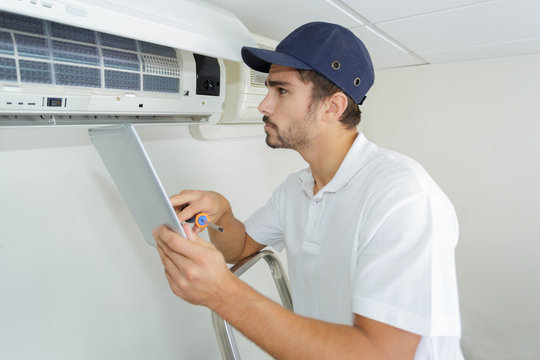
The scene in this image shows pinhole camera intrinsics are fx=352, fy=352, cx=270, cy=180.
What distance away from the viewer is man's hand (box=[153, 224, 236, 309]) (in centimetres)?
74

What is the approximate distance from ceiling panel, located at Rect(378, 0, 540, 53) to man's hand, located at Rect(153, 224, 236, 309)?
1.16 m

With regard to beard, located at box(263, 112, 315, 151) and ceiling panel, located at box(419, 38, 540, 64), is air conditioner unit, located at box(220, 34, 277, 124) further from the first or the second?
ceiling panel, located at box(419, 38, 540, 64)

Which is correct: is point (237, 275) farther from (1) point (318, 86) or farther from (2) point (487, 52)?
(2) point (487, 52)

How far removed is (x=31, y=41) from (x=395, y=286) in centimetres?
105

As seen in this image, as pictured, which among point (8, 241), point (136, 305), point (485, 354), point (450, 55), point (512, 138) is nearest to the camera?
point (8, 241)

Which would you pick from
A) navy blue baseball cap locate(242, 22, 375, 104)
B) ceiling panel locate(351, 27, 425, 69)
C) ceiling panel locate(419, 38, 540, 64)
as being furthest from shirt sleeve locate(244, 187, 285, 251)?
ceiling panel locate(419, 38, 540, 64)

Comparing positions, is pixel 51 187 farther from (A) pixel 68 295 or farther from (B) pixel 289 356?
(B) pixel 289 356

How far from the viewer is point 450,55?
206cm

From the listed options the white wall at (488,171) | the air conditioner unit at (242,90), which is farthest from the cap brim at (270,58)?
the white wall at (488,171)

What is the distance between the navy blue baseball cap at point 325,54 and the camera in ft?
3.55

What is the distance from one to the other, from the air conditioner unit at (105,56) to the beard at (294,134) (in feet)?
0.89

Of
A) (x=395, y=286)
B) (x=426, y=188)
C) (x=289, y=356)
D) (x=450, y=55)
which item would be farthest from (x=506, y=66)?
(x=289, y=356)

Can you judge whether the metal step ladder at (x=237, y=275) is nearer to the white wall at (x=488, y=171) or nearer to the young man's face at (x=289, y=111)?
the young man's face at (x=289, y=111)

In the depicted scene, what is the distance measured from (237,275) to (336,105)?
2.27 feet
